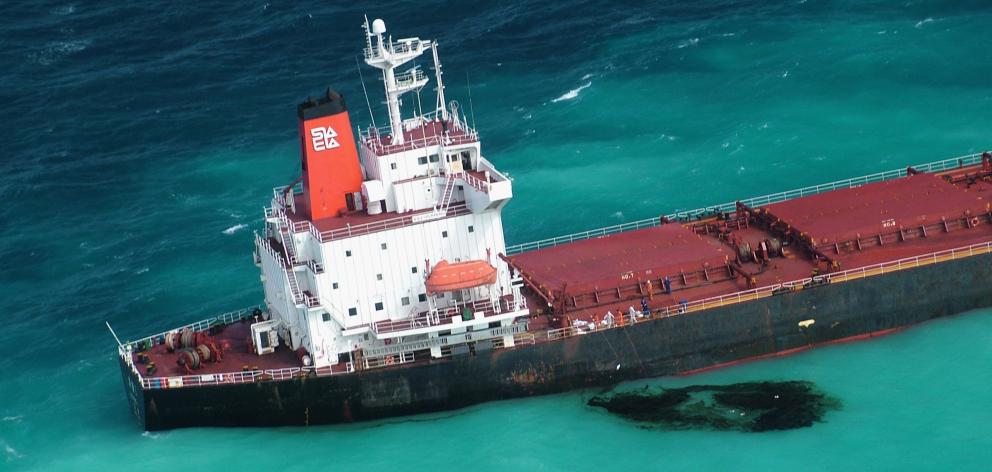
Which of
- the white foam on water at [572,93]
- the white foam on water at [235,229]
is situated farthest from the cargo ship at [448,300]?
the white foam on water at [572,93]

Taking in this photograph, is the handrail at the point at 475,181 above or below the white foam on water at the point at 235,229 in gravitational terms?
below

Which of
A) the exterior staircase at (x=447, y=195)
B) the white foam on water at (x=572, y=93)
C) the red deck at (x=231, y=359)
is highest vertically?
the white foam on water at (x=572, y=93)

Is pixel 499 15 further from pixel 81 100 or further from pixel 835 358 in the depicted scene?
pixel 835 358

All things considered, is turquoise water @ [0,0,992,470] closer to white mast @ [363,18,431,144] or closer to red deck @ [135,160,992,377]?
red deck @ [135,160,992,377]

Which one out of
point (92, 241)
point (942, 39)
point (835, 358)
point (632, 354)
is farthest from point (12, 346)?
point (942, 39)

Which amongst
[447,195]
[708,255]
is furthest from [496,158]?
[447,195]

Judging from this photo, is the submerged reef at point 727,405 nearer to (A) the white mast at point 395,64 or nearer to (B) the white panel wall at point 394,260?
(B) the white panel wall at point 394,260

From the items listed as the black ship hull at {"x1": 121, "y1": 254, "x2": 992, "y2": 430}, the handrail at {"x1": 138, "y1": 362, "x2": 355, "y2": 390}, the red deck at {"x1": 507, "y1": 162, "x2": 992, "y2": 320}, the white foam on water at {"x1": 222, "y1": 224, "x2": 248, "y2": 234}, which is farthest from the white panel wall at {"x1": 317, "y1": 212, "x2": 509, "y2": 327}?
the white foam on water at {"x1": 222, "y1": 224, "x2": 248, "y2": 234}

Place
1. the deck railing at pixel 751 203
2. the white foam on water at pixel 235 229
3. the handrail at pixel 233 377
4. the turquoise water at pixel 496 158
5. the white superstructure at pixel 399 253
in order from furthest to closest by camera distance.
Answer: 1. the white foam on water at pixel 235 229
2. the deck railing at pixel 751 203
3. the handrail at pixel 233 377
4. the white superstructure at pixel 399 253
5. the turquoise water at pixel 496 158
